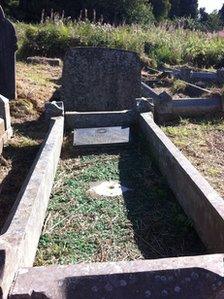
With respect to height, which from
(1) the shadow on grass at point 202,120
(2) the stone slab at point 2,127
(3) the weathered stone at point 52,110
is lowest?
(1) the shadow on grass at point 202,120

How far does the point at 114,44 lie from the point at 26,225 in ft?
40.6

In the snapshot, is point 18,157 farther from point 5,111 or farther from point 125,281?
point 125,281

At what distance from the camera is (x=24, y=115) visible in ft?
21.0

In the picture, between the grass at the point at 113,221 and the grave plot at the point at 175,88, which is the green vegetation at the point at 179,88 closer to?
the grave plot at the point at 175,88

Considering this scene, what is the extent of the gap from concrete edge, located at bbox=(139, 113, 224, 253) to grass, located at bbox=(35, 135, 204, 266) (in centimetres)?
11

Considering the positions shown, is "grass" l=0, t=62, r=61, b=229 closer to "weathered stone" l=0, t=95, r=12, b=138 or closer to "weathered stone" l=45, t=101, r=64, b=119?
"weathered stone" l=0, t=95, r=12, b=138

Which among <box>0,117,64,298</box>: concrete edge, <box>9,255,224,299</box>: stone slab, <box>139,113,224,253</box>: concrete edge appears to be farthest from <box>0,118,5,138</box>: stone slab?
<box>9,255,224,299</box>: stone slab

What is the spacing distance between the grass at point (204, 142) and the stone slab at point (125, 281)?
1920 millimetres

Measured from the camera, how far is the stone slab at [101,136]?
207 inches

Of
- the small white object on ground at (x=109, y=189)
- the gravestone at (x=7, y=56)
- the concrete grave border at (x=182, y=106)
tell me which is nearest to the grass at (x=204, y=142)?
the concrete grave border at (x=182, y=106)

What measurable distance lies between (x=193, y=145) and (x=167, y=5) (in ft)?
128

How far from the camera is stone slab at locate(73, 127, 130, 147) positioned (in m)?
5.25

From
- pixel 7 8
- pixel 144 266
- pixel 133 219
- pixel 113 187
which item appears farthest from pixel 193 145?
pixel 7 8

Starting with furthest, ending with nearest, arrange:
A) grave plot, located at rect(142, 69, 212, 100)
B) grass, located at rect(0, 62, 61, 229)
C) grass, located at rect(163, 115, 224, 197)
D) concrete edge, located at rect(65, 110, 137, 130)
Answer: grave plot, located at rect(142, 69, 212, 100) → concrete edge, located at rect(65, 110, 137, 130) → grass, located at rect(163, 115, 224, 197) → grass, located at rect(0, 62, 61, 229)
